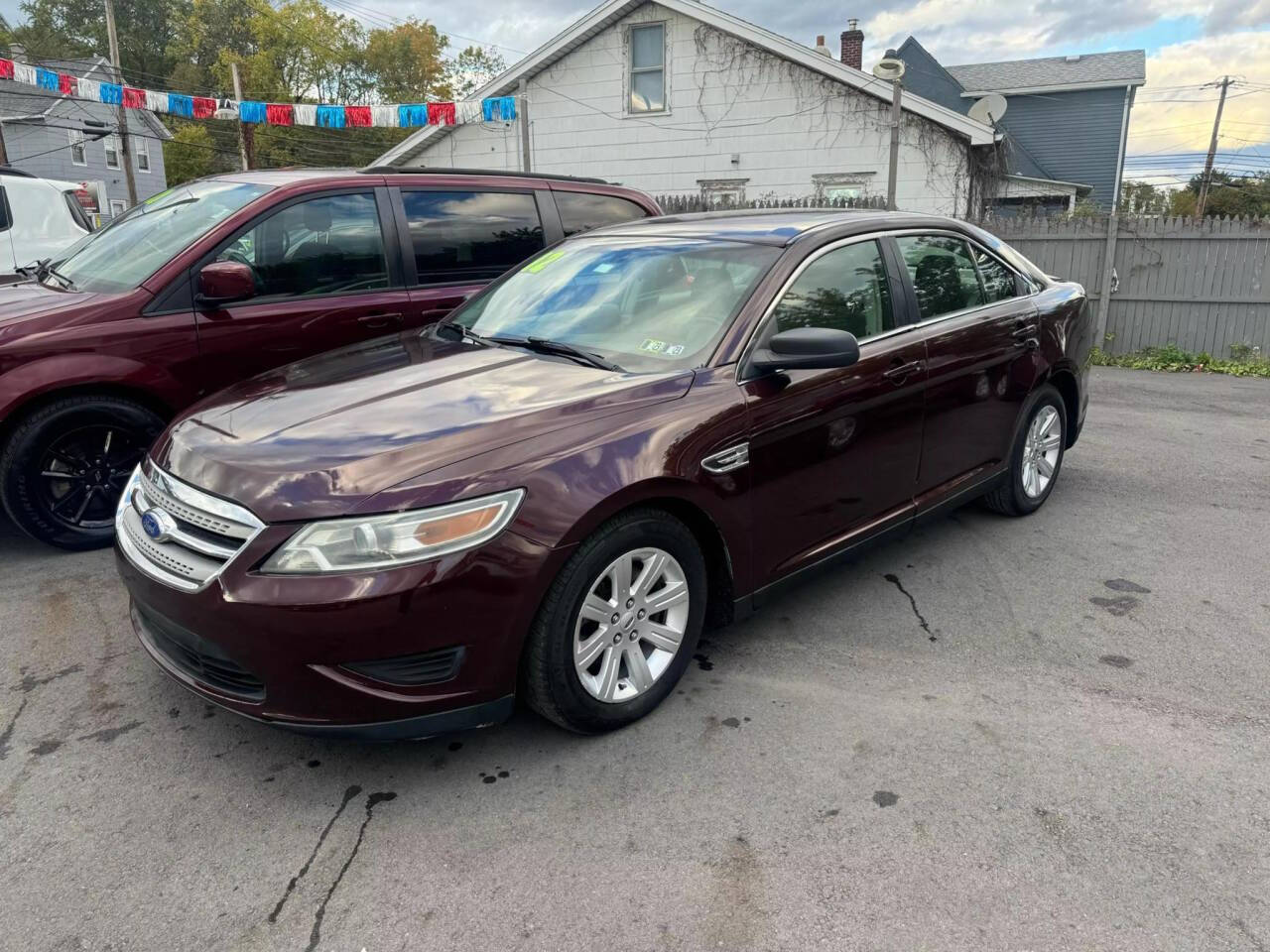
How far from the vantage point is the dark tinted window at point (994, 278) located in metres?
4.55

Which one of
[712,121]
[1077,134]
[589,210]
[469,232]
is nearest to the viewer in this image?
[469,232]

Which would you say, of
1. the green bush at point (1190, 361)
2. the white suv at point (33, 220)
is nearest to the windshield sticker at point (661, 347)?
the white suv at point (33, 220)

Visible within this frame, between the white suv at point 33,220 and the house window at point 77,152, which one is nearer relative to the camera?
the white suv at point 33,220

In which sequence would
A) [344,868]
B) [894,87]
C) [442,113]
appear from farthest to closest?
[442,113]
[894,87]
[344,868]

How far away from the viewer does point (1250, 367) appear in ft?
34.7

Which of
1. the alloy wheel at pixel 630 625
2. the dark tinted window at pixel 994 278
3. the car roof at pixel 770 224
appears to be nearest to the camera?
the alloy wheel at pixel 630 625

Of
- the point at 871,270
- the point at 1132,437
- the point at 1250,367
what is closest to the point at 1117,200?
the point at 1250,367

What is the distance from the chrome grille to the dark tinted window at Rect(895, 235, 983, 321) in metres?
2.97

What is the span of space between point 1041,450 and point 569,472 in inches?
136

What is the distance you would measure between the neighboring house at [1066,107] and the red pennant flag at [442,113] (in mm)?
17688

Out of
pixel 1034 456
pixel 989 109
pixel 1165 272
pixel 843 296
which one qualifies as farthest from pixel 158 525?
pixel 989 109

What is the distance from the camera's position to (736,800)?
2.64 meters

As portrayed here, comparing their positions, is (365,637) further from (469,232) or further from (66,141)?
(66,141)

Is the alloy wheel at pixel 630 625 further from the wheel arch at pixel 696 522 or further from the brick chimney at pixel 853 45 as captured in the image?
the brick chimney at pixel 853 45
